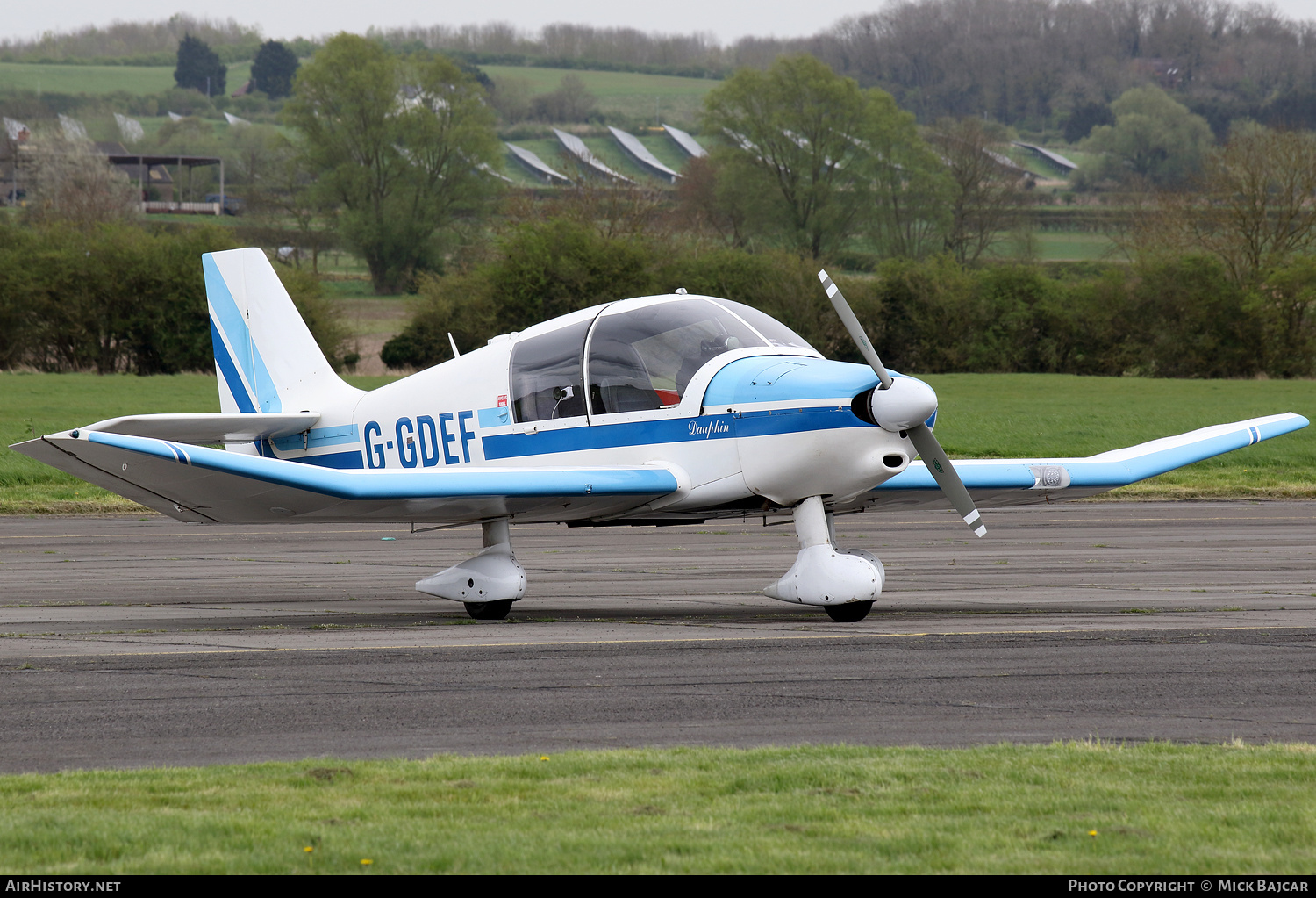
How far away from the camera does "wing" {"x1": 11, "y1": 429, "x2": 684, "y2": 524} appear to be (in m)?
10.3

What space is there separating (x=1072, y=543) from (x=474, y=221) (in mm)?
73433

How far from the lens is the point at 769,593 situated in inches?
450

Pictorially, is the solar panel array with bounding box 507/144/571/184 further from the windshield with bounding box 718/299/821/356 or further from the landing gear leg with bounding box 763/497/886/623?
the landing gear leg with bounding box 763/497/886/623

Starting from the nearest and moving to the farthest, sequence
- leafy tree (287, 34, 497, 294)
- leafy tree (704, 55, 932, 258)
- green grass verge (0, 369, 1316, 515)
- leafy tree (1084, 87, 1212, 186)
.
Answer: green grass verge (0, 369, 1316, 515)
leafy tree (287, 34, 497, 294)
leafy tree (704, 55, 932, 258)
leafy tree (1084, 87, 1212, 186)

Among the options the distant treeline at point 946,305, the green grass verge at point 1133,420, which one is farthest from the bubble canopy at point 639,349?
the distant treeline at point 946,305

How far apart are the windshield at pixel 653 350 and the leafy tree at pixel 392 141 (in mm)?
75258

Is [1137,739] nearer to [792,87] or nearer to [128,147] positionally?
[792,87]

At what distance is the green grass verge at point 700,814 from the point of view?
198 inches

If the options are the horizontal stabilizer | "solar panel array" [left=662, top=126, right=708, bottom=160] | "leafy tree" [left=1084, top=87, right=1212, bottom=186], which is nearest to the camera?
the horizontal stabilizer

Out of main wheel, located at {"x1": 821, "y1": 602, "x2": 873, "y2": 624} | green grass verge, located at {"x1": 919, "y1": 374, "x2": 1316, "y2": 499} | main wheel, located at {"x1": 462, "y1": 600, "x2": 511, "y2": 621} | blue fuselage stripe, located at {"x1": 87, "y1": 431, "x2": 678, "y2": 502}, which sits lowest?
green grass verge, located at {"x1": 919, "y1": 374, "x2": 1316, "y2": 499}

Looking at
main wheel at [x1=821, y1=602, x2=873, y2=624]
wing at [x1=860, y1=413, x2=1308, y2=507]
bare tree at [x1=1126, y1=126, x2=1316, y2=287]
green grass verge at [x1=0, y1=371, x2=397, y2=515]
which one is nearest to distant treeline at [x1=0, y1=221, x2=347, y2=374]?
green grass verge at [x1=0, y1=371, x2=397, y2=515]

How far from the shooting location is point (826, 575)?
11.2m

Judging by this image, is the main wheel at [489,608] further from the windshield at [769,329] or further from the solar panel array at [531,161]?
the solar panel array at [531,161]

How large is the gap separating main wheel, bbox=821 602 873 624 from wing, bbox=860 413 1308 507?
4.55ft
